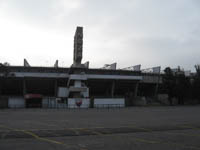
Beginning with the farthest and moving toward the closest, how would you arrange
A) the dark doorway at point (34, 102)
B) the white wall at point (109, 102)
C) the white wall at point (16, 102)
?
the white wall at point (109, 102), the white wall at point (16, 102), the dark doorway at point (34, 102)

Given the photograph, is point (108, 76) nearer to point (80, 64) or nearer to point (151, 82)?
point (80, 64)

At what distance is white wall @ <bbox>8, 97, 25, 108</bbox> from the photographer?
55812mm

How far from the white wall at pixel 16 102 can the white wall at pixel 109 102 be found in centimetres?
1787

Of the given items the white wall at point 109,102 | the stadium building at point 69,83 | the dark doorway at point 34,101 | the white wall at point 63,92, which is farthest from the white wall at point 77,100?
the dark doorway at point 34,101

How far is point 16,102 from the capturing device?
56.6m

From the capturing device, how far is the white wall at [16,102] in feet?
183

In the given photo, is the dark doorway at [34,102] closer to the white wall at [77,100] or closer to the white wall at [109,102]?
the white wall at [77,100]

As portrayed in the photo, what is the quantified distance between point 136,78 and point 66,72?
64.3 ft

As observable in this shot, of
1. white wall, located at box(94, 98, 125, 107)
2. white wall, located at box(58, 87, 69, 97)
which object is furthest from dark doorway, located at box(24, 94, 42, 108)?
white wall, located at box(94, 98, 125, 107)

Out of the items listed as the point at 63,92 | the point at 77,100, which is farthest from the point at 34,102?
the point at 77,100

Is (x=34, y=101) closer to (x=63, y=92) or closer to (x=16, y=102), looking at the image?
(x=16, y=102)

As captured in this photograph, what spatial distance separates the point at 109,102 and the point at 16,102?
2252cm

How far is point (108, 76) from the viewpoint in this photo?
2499 inches

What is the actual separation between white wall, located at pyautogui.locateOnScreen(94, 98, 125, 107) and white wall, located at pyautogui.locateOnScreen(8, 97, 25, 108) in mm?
17871
